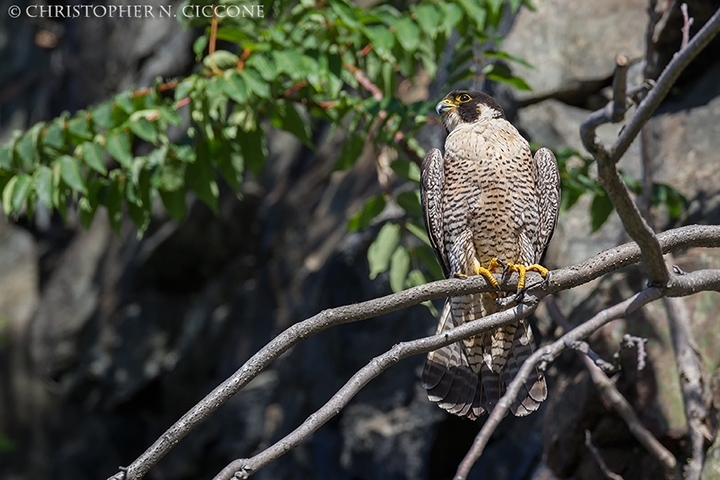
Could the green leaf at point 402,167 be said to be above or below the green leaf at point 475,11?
below

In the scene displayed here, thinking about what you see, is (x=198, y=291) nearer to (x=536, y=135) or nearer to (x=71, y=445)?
(x=71, y=445)

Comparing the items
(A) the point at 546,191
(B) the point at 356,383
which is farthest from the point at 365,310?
(A) the point at 546,191

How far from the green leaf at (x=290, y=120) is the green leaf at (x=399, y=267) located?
66 cm

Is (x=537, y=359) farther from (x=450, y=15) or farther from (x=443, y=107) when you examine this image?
(x=450, y=15)

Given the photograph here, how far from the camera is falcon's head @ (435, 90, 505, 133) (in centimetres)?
402

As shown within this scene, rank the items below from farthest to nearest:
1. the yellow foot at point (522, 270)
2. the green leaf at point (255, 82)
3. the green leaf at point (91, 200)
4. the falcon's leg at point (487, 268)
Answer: the green leaf at point (91, 200)
the green leaf at point (255, 82)
the falcon's leg at point (487, 268)
the yellow foot at point (522, 270)

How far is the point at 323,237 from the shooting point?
674 centimetres

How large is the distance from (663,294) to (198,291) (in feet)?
19.3

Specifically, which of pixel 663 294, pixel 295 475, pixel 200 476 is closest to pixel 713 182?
pixel 663 294

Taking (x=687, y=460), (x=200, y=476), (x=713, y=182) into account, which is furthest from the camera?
(x=200, y=476)

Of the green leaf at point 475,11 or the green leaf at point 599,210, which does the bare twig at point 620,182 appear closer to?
the green leaf at point 599,210

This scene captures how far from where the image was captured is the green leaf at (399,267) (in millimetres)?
4082

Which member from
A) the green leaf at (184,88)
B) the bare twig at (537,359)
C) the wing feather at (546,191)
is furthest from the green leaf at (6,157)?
the bare twig at (537,359)

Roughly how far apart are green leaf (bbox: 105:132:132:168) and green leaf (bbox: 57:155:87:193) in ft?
0.52
